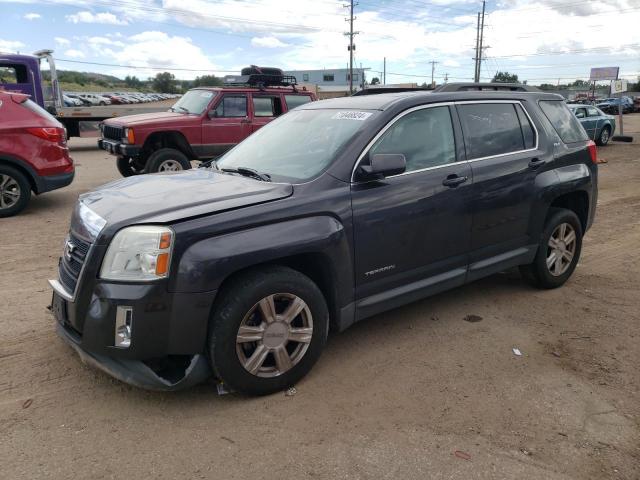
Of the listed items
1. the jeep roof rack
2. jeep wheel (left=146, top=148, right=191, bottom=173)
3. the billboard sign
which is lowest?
jeep wheel (left=146, top=148, right=191, bottom=173)

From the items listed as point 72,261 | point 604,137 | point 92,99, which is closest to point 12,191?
point 72,261

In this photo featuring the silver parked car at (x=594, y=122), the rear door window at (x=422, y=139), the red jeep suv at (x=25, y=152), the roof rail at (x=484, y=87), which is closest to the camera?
the rear door window at (x=422, y=139)

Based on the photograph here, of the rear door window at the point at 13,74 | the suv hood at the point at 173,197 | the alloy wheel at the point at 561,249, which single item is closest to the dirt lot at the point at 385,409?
the alloy wheel at the point at 561,249

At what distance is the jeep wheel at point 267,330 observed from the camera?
9.73ft

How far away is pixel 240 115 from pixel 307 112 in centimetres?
659

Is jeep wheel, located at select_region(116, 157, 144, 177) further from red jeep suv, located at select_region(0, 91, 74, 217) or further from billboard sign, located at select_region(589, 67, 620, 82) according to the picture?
billboard sign, located at select_region(589, 67, 620, 82)

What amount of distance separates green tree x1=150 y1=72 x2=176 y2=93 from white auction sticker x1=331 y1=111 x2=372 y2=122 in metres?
109

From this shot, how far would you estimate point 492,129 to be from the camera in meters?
4.42

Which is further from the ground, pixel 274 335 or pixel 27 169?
pixel 27 169

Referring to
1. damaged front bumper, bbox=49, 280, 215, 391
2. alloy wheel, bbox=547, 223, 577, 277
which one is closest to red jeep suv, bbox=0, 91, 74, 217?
damaged front bumper, bbox=49, 280, 215, 391

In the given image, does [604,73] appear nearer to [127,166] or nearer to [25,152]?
[127,166]

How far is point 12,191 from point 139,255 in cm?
610

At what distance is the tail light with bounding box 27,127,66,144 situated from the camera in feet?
25.0

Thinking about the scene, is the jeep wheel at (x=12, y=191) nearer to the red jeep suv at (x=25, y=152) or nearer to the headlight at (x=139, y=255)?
the red jeep suv at (x=25, y=152)
